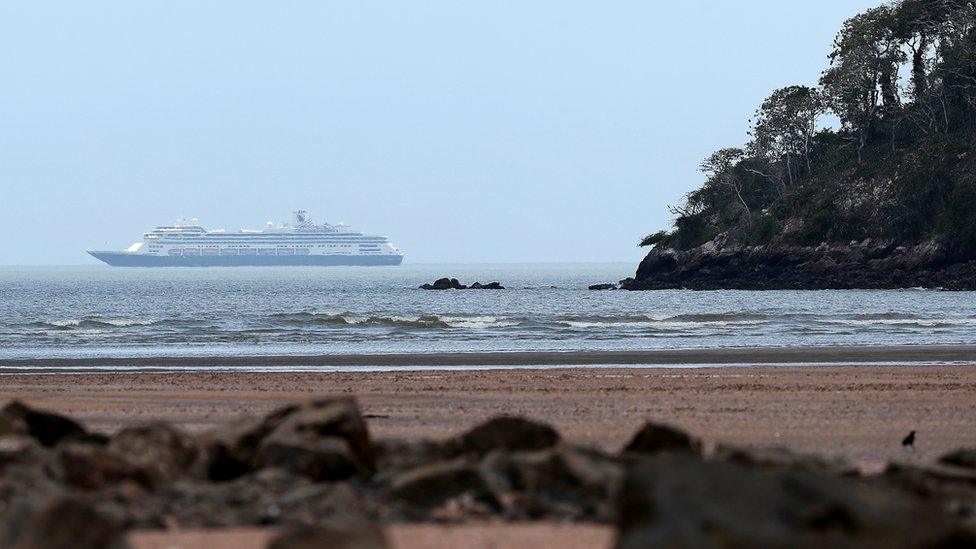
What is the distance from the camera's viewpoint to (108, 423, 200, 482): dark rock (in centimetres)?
609

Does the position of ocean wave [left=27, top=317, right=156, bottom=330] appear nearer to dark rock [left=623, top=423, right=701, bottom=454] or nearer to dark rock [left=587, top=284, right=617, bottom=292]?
dark rock [left=623, top=423, right=701, bottom=454]

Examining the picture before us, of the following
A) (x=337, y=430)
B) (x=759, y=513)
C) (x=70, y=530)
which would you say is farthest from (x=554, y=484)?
(x=70, y=530)

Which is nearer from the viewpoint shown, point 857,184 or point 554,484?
point 554,484

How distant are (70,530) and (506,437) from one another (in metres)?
2.97

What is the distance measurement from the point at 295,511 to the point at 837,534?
2.34 metres

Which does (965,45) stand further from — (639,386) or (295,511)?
(295,511)

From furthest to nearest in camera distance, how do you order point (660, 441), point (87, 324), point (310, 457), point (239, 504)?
point (87, 324), point (660, 441), point (310, 457), point (239, 504)

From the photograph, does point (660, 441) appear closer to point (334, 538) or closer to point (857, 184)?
point (334, 538)

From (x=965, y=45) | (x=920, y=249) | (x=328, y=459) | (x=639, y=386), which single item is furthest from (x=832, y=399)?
(x=965, y=45)

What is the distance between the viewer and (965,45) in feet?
220

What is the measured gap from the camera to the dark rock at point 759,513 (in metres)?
3.68

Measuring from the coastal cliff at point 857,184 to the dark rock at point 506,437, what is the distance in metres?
56.1

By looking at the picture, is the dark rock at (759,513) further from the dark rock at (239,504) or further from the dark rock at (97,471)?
the dark rock at (97,471)

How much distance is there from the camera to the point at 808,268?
6931cm
